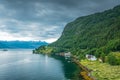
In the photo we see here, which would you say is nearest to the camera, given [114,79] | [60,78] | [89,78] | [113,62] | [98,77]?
[114,79]

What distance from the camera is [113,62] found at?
166875 mm

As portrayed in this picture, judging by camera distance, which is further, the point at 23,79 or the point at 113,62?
the point at 113,62

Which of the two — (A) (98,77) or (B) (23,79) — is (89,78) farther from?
(B) (23,79)

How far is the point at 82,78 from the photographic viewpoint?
426 feet

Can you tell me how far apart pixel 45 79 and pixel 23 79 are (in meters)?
13.3

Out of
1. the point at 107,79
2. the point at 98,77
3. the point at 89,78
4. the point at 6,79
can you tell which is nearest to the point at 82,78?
the point at 89,78

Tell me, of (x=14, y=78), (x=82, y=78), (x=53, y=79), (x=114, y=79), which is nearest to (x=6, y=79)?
(x=14, y=78)

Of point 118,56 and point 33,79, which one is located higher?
point 118,56

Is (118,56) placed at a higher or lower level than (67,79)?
higher

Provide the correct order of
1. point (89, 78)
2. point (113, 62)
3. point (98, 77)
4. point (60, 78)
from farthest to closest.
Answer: point (113, 62), point (60, 78), point (89, 78), point (98, 77)

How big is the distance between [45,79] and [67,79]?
1345 centimetres

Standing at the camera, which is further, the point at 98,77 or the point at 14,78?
the point at 14,78

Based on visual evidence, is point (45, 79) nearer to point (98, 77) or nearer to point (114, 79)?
point (98, 77)

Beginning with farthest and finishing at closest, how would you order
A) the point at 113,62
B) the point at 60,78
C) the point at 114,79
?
the point at 113,62 → the point at 60,78 → the point at 114,79
